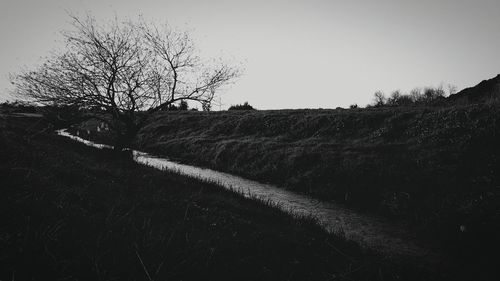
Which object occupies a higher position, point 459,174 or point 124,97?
point 124,97

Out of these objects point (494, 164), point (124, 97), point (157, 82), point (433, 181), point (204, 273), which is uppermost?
point (157, 82)

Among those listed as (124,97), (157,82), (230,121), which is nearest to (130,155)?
(124,97)

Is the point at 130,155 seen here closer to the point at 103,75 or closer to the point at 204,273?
the point at 103,75

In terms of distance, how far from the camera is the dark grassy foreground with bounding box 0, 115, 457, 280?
3055 millimetres

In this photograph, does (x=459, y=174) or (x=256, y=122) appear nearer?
(x=459, y=174)

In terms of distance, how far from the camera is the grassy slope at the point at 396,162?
9234 mm

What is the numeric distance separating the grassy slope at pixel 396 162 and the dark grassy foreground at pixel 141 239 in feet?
10.9

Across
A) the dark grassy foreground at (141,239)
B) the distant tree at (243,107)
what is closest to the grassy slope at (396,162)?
the dark grassy foreground at (141,239)

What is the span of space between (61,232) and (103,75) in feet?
42.1

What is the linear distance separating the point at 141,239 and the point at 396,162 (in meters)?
12.4

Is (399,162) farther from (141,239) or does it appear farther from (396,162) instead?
(141,239)

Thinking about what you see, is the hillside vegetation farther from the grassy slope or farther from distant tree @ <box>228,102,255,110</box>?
distant tree @ <box>228,102,255,110</box>

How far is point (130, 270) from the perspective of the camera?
3264 millimetres

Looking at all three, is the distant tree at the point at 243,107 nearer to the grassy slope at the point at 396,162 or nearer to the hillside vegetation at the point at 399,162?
the hillside vegetation at the point at 399,162
